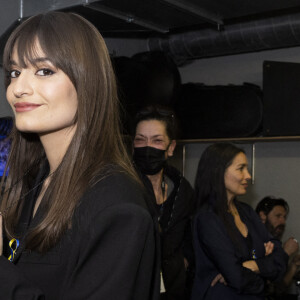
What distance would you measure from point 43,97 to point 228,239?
187 cm

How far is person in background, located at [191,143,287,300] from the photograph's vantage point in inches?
108

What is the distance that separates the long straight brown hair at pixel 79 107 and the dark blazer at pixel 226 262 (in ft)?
5.49

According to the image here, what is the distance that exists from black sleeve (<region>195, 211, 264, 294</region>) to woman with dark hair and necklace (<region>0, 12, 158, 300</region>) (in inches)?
63.9

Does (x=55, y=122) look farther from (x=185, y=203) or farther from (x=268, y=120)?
(x=268, y=120)

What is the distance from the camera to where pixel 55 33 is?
3.72 ft

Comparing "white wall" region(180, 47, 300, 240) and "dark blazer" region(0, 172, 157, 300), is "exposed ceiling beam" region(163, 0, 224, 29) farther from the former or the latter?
"dark blazer" region(0, 172, 157, 300)

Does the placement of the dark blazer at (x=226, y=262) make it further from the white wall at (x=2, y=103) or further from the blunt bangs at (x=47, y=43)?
the white wall at (x=2, y=103)

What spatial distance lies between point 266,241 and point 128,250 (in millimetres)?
2235

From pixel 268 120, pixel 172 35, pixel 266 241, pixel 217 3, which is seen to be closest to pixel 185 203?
pixel 266 241

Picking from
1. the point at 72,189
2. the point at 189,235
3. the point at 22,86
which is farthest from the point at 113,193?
the point at 189,235

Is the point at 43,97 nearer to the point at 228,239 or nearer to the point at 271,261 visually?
the point at 228,239

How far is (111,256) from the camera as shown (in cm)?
Result: 98

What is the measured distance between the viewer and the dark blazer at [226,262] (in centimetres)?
272

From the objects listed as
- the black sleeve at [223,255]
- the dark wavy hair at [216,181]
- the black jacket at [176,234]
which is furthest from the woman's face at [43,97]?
the dark wavy hair at [216,181]
